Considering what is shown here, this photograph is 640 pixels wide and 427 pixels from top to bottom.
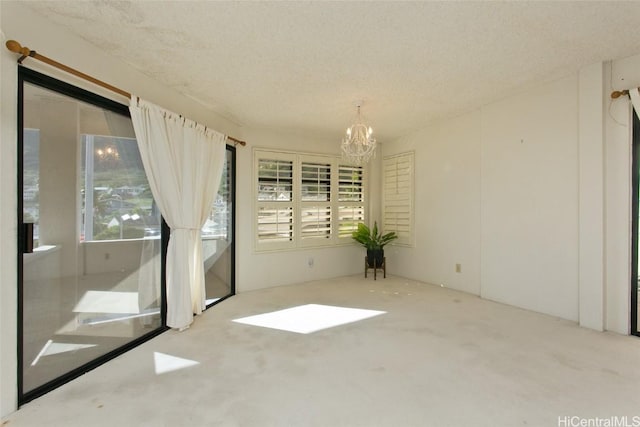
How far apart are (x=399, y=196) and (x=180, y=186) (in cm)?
344

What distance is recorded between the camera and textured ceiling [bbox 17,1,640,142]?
6.29ft

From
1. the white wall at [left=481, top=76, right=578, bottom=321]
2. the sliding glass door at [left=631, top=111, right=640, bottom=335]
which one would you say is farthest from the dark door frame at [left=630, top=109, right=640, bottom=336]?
the white wall at [left=481, top=76, right=578, bottom=321]

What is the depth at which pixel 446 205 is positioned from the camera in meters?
4.33

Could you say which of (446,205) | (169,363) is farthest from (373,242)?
(169,363)

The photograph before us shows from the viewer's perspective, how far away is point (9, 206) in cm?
171

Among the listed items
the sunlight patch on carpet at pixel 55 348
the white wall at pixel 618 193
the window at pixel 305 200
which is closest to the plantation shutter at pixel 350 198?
the window at pixel 305 200

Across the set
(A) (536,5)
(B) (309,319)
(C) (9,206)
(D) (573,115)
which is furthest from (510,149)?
(C) (9,206)

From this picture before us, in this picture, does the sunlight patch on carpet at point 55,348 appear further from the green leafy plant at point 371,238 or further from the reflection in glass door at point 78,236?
the green leafy plant at point 371,238

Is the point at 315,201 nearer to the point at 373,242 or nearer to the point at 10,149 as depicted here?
the point at 373,242

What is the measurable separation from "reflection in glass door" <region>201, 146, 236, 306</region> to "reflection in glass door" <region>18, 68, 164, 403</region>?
2.77ft

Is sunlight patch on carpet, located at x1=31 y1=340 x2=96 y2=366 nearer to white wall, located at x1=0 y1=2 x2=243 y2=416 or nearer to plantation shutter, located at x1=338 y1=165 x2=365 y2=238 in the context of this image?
white wall, located at x1=0 y1=2 x2=243 y2=416

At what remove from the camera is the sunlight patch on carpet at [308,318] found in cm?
295

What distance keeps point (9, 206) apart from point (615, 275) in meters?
4.55

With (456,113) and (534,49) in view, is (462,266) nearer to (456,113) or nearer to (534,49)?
(456,113)
